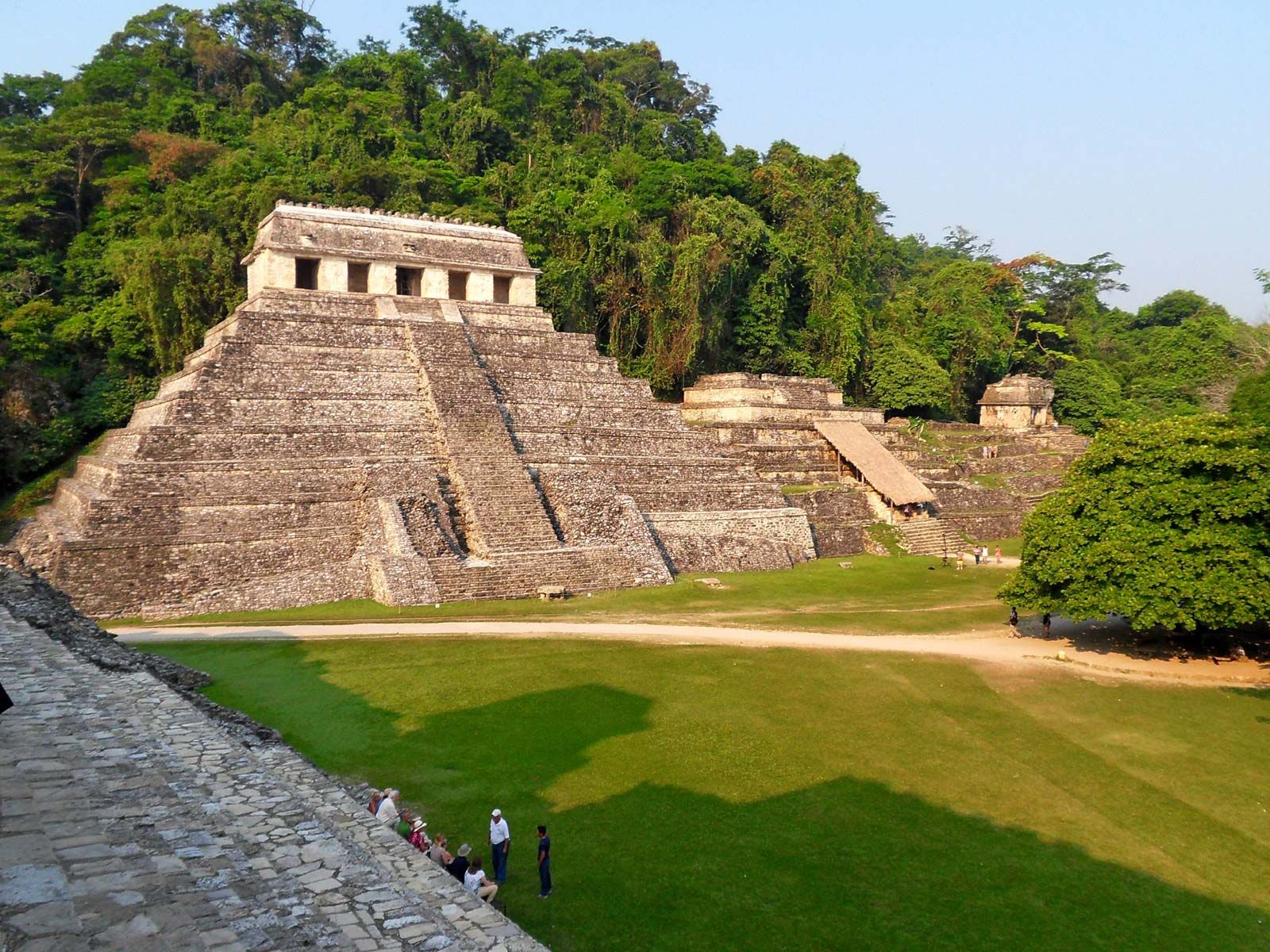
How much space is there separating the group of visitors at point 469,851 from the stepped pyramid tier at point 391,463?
10541mm

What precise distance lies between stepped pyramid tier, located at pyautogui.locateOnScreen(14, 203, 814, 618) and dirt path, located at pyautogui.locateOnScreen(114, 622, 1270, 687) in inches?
73.0

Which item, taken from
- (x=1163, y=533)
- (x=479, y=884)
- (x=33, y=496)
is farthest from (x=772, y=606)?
(x=33, y=496)

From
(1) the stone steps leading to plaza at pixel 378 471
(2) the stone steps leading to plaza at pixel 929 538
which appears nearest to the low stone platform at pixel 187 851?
(1) the stone steps leading to plaza at pixel 378 471

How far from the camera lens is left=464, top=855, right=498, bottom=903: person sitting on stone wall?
7.29m

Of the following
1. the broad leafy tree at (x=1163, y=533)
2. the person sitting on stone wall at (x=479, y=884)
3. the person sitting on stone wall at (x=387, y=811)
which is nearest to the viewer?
the person sitting on stone wall at (x=479, y=884)

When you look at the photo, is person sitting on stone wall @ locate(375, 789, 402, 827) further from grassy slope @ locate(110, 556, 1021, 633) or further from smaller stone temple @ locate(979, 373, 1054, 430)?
smaller stone temple @ locate(979, 373, 1054, 430)

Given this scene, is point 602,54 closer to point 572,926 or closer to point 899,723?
point 899,723

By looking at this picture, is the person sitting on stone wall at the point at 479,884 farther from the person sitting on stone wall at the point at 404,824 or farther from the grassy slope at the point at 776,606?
the grassy slope at the point at 776,606

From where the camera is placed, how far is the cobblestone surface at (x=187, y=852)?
4504mm

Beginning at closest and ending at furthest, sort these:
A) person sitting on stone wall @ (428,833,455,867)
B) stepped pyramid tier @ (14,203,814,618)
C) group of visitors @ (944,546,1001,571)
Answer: person sitting on stone wall @ (428,833,455,867)
stepped pyramid tier @ (14,203,814,618)
group of visitors @ (944,546,1001,571)

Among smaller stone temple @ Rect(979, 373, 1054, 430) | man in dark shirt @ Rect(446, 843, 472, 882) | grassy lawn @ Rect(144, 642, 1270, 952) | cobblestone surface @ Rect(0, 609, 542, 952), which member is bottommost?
grassy lawn @ Rect(144, 642, 1270, 952)

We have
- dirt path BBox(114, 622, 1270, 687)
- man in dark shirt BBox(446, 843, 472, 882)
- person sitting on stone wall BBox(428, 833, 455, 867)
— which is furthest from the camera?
dirt path BBox(114, 622, 1270, 687)

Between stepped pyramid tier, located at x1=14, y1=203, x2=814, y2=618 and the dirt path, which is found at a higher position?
stepped pyramid tier, located at x1=14, y1=203, x2=814, y2=618

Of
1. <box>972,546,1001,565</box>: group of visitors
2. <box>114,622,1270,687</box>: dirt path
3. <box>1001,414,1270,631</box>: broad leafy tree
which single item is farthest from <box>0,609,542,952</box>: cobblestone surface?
<box>972,546,1001,565</box>: group of visitors
